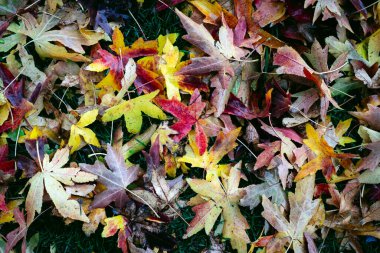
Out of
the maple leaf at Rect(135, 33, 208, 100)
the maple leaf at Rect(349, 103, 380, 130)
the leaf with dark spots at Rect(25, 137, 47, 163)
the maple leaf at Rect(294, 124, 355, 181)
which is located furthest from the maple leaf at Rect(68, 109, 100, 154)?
the maple leaf at Rect(349, 103, 380, 130)

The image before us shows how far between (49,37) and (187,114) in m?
0.62

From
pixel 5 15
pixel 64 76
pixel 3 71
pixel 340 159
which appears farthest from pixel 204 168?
pixel 5 15

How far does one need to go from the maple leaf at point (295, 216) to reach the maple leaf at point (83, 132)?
0.70 metres

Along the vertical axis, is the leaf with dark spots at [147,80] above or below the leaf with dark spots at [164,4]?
below

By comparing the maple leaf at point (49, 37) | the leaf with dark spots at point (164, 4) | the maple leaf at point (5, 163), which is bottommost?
the maple leaf at point (5, 163)

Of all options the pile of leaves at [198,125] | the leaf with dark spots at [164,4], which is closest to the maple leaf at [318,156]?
the pile of leaves at [198,125]

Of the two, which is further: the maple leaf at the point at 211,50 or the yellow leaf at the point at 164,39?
the yellow leaf at the point at 164,39

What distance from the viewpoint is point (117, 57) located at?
5.41 ft

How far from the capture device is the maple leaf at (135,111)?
5.10ft

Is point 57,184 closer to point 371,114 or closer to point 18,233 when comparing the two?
point 18,233

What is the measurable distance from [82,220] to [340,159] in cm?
101

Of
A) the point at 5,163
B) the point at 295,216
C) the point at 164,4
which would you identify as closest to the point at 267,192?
the point at 295,216

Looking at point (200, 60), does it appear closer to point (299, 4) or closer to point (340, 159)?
point (299, 4)

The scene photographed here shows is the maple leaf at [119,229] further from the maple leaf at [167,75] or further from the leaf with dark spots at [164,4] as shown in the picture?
the leaf with dark spots at [164,4]
